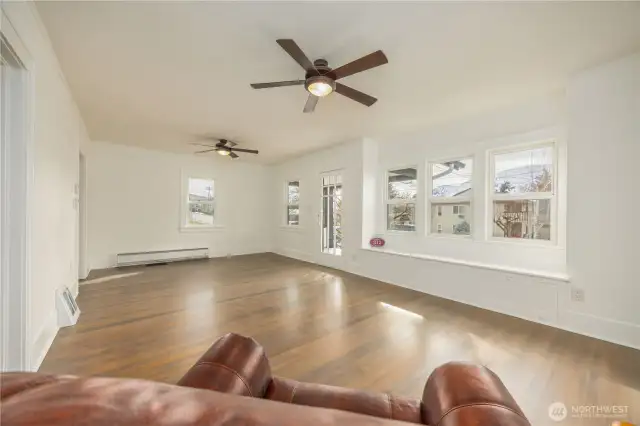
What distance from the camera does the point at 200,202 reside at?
7.07 metres

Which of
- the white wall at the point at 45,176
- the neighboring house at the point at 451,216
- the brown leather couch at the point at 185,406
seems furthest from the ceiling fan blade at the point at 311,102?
the neighboring house at the point at 451,216

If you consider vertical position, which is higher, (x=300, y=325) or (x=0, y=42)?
(x=0, y=42)

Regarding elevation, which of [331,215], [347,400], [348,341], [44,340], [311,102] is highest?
[311,102]

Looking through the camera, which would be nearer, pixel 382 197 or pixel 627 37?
pixel 627 37

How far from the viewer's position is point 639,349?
243cm

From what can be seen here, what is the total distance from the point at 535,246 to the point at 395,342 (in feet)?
8.33

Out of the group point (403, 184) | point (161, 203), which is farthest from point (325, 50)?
point (161, 203)

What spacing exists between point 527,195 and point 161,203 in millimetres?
7133

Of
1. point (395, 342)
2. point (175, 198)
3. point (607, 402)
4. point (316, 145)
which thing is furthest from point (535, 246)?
point (175, 198)

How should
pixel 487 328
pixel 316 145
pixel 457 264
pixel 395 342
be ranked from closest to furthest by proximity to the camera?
pixel 395 342 < pixel 487 328 < pixel 457 264 < pixel 316 145

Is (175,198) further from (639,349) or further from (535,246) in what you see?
(639,349)

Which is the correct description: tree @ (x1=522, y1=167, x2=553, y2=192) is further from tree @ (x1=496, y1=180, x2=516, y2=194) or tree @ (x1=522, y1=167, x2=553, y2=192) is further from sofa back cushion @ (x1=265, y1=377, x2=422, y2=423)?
sofa back cushion @ (x1=265, y1=377, x2=422, y2=423)

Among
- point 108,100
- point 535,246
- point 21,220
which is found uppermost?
point 108,100

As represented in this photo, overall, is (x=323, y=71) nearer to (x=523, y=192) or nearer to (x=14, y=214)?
(x=14, y=214)
